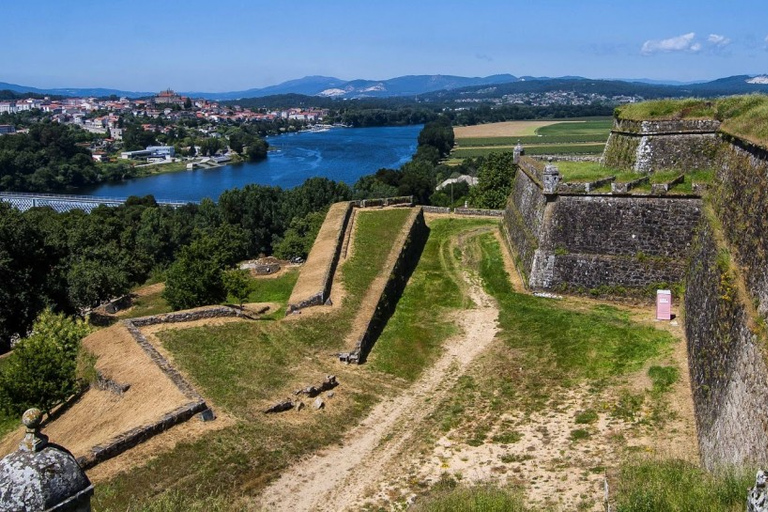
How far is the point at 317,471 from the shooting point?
12.7 metres

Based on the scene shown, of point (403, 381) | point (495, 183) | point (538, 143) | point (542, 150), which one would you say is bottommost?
point (403, 381)

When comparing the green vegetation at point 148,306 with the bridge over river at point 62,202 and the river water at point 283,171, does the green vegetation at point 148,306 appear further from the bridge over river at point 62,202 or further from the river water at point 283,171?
the river water at point 283,171

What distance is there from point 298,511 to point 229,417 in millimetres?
3404

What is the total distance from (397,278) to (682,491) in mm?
17584

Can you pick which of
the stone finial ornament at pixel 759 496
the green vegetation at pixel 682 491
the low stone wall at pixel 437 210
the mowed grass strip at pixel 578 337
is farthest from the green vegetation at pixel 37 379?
the low stone wall at pixel 437 210

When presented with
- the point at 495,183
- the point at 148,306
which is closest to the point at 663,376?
the point at 148,306

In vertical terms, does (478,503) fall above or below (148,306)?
above

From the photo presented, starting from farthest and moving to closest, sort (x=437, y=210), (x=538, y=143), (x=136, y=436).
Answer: (x=538, y=143)
(x=437, y=210)
(x=136, y=436)

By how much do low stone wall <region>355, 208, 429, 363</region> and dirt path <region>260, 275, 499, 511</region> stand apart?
227cm

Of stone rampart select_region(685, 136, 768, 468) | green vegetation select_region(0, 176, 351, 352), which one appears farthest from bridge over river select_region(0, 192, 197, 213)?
stone rampart select_region(685, 136, 768, 468)

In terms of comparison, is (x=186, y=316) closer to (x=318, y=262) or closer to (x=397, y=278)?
(x=318, y=262)

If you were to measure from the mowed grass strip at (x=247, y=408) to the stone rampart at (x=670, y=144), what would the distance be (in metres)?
11.9

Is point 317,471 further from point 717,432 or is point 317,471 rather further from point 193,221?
point 193,221

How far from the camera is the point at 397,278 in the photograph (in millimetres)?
25281
